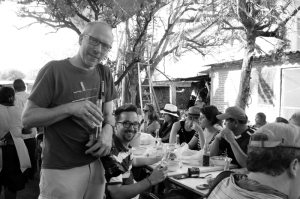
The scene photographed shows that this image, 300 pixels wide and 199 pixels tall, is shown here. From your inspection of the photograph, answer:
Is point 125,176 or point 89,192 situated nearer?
point 89,192

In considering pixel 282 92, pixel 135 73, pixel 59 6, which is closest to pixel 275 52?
pixel 282 92

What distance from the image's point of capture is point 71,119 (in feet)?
5.73

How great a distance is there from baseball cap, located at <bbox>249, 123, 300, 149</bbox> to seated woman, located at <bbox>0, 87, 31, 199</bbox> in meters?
3.49

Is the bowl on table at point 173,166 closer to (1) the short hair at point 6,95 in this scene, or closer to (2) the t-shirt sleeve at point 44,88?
(2) the t-shirt sleeve at point 44,88

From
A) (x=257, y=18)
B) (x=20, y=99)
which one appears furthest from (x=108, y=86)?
(x=257, y=18)

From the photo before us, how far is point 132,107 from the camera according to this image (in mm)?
2844

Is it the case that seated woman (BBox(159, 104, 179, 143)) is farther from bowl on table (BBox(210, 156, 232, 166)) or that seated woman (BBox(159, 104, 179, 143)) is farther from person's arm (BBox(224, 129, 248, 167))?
person's arm (BBox(224, 129, 248, 167))

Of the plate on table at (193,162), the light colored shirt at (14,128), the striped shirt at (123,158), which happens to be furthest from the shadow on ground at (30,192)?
the striped shirt at (123,158)

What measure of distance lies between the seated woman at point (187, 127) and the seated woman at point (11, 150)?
2.68 metres

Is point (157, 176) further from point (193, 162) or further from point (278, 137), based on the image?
point (278, 137)

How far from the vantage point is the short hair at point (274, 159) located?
139 centimetres

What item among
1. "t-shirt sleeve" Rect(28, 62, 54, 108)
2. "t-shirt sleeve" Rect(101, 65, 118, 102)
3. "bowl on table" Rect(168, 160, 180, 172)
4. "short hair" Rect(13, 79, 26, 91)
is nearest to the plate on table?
"bowl on table" Rect(168, 160, 180, 172)

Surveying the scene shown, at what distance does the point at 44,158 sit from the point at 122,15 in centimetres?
407

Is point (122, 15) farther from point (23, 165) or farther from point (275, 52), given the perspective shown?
point (275, 52)
